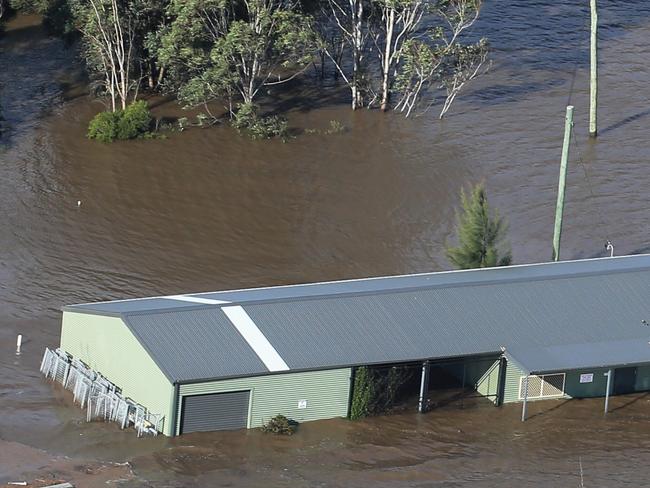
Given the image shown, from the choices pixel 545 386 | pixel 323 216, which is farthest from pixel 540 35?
pixel 545 386

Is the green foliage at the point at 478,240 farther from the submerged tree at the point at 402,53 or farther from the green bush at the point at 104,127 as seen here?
the green bush at the point at 104,127

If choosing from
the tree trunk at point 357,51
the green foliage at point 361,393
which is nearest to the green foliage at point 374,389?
the green foliage at point 361,393

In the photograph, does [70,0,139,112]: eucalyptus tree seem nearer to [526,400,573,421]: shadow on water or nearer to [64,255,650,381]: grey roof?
[64,255,650,381]: grey roof

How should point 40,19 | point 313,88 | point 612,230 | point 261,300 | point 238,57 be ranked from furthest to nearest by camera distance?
point 40,19 → point 313,88 → point 238,57 → point 612,230 → point 261,300

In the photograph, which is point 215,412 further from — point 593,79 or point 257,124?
point 593,79

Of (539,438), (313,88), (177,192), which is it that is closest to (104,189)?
(177,192)

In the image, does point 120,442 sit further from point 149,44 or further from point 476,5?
point 476,5

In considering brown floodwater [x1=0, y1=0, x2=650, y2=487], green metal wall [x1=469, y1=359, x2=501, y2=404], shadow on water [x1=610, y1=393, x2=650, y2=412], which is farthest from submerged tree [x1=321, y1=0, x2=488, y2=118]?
shadow on water [x1=610, y1=393, x2=650, y2=412]
